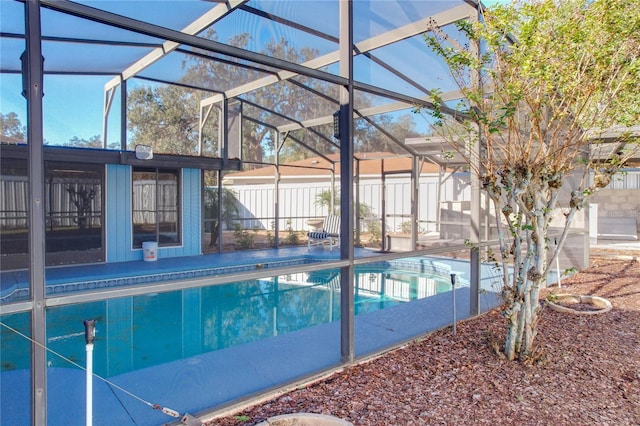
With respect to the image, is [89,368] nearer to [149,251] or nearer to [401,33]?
[401,33]

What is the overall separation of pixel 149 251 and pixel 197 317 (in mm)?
3822

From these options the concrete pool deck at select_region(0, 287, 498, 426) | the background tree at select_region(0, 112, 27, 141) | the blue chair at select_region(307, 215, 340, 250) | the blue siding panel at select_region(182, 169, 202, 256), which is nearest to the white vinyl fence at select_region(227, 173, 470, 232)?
the blue chair at select_region(307, 215, 340, 250)

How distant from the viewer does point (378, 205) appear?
1072 cm

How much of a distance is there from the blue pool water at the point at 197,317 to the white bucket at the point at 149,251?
242 centimetres

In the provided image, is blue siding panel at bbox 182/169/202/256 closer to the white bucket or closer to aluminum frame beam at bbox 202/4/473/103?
the white bucket

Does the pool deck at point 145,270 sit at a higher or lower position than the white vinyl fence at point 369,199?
lower

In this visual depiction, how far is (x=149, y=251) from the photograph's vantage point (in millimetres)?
9250

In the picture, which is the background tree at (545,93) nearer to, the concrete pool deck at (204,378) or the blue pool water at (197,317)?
the concrete pool deck at (204,378)

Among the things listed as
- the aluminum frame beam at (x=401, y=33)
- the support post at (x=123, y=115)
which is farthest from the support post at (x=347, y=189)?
the support post at (x=123, y=115)

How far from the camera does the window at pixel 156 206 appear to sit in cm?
954

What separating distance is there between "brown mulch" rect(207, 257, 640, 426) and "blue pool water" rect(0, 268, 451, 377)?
208 centimetres

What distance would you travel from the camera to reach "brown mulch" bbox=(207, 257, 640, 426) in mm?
2467

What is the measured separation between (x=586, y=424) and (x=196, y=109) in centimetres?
929

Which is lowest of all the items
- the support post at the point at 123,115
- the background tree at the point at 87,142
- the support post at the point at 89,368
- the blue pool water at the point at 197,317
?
the blue pool water at the point at 197,317
